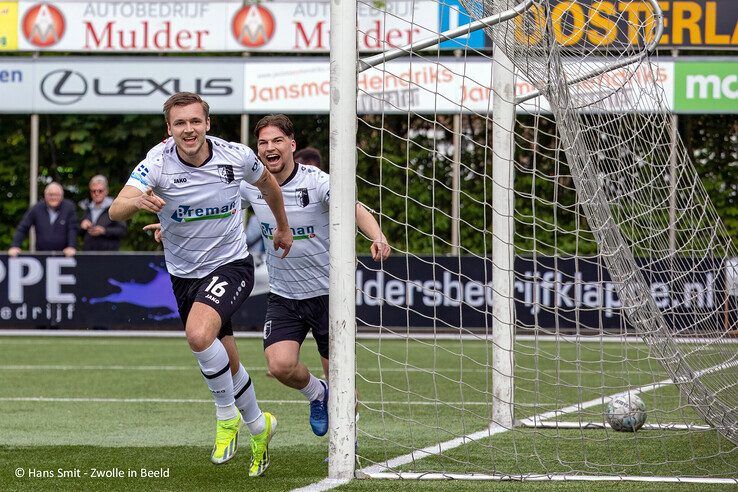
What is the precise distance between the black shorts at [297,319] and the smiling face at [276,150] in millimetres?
697

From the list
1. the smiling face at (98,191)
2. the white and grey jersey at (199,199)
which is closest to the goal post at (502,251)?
the white and grey jersey at (199,199)

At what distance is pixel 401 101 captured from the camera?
1708cm

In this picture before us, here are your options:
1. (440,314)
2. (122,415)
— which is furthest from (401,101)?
(122,415)

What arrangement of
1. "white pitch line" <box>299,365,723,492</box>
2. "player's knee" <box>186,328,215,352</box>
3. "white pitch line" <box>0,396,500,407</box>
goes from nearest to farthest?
"white pitch line" <box>299,365,723,492</box> < "player's knee" <box>186,328,215,352</box> < "white pitch line" <box>0,396,500,407</box>

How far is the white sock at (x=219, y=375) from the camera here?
5828 millimetres

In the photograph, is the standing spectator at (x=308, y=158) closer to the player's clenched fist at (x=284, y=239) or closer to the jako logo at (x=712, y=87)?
the player's clenched fist at (x=284, y=239)

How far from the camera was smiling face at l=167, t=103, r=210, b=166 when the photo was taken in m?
5.80

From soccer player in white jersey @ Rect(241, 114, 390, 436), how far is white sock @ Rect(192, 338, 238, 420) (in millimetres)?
543

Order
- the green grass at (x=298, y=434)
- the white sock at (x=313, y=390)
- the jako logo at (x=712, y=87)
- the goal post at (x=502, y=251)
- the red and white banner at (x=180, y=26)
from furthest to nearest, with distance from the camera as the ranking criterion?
the red and white banner at (x=180, y=26), the jako logo at (x=712, y=87), the goal post at (x=502, y=251), the white sock at (x=313, y=390), the green grass at (x=298, y=434)

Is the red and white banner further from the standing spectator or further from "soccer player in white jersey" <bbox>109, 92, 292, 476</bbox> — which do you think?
"soccer player in white jersey" <bbox>109, 92, 292, 476</bbox>

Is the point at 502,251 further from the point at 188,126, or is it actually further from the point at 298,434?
the point at 188,126

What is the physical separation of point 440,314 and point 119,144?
695 cm

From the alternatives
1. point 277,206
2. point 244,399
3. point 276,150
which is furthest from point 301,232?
point 244,399

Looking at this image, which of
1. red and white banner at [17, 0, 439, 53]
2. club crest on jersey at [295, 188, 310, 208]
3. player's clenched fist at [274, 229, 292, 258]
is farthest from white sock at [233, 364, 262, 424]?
red and white banner at [17, 0, 439, 53]
